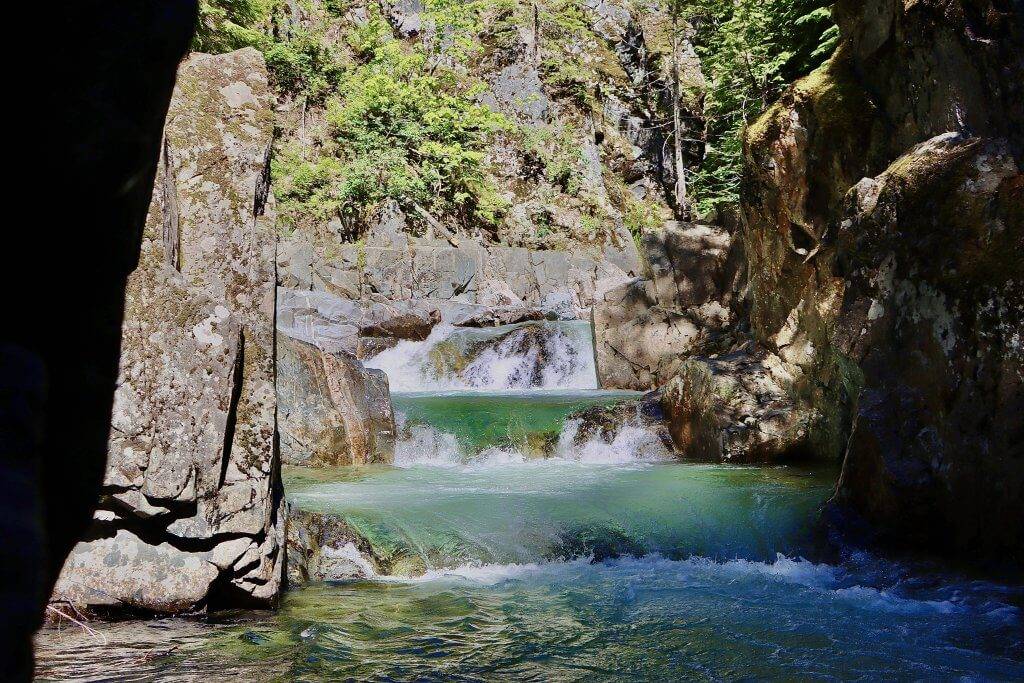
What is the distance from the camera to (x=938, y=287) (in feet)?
21.0

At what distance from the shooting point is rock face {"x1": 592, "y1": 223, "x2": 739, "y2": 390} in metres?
14.7

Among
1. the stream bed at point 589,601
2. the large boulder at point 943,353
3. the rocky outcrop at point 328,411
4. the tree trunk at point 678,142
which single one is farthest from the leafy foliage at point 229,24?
the large boulder at point 943,353

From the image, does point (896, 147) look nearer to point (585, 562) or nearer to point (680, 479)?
point (680, 479)

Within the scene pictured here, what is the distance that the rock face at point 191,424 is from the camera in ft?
15.7

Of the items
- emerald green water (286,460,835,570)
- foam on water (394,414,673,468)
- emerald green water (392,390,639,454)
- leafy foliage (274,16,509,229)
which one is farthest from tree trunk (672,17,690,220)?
emerald green water (286,460,835,570)

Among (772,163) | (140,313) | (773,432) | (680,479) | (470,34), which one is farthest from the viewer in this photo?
(470,34)

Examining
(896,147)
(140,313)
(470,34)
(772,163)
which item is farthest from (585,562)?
(470,34)

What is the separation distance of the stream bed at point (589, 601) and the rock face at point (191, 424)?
→ 287 millimetres

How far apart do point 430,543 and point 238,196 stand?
291 centimetres

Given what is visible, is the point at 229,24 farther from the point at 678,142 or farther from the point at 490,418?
the point at 490,418

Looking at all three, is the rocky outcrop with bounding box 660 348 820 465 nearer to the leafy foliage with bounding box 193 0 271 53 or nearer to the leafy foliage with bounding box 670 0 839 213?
the leafy foliage with bounding box 670 0 839 213

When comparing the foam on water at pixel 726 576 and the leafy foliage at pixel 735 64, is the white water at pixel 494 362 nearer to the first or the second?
the leafy foliage at pixel 735 64

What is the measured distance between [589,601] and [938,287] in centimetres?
356

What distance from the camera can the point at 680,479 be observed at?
8.61m
